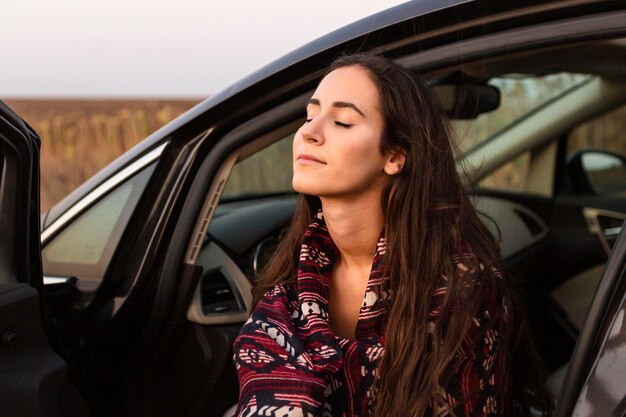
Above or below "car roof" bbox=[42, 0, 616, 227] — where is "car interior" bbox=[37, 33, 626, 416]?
below

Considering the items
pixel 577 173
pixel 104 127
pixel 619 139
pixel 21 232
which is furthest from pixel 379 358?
pixel 104 127

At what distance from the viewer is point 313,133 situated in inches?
72.0

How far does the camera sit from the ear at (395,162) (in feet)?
6.20

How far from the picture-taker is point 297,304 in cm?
195

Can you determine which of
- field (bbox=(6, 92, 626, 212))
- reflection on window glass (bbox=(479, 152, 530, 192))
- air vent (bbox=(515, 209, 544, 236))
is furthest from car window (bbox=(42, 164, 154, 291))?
reflection on window glass (bbox=(479, 152, 530, 192))

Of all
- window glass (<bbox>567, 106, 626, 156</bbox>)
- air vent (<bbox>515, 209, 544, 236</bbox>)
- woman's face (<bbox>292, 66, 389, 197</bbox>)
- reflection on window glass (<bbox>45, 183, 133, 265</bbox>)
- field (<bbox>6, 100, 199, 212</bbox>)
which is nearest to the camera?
woman's face (<bbox>292, 66, 389, 197</bbox>)

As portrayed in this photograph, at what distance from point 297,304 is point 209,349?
1.47 feet

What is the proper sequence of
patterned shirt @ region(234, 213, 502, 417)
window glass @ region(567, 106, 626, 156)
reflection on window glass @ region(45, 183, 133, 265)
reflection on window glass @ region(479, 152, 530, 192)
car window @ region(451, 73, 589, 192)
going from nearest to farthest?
patterned shirt @ region(234, 213, 502, 417), reflection on window glass @ region(45, 183, 133, 265), car window @ region(451, 73, 589, 192), reflection on window glass @ region(479, 152, 530, 192), window glass @ region(567, 106, 626, 156)

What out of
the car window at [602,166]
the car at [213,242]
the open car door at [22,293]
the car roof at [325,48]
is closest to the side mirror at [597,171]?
the car window at [602,166]

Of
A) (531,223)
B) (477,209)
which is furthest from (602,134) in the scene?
(477,209)

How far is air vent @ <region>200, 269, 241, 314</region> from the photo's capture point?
7.62 ft

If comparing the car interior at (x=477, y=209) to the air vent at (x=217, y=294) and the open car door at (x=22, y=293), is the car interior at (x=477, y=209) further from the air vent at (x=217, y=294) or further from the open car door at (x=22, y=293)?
the open car door at (x=22, y=293)

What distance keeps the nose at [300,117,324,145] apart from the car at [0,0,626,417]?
A: 0.84 feet

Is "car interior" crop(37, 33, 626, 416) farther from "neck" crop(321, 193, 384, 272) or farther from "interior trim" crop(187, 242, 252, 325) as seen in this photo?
"neck" crop(321, 193, 384, 272)
